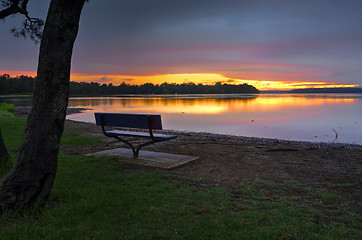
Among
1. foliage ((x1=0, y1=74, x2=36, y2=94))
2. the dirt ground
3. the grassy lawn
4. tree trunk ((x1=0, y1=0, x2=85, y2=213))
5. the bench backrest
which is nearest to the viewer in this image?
the grassy lawn

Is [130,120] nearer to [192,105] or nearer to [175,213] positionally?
[175,213]

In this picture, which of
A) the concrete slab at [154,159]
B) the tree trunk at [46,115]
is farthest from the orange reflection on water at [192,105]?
the tree trunk at [46,115]

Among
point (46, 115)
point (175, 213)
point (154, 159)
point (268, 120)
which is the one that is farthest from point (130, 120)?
point (268, 120)

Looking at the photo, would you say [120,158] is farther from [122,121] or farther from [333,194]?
[333,194]

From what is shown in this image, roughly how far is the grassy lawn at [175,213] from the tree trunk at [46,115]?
0.35 meters

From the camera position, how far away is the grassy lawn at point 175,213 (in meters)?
3.18

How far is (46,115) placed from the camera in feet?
12.2

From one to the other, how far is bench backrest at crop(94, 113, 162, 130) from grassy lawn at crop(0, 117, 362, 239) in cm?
146

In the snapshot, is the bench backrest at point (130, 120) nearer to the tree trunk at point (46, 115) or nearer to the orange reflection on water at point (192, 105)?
the tree trunk at point (46, 115)

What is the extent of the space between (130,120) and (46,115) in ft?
9.84

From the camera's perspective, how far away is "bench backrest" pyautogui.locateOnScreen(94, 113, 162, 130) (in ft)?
20.5

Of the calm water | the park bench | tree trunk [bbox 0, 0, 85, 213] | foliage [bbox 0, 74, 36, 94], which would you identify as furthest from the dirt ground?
foliage [bbox 0, 74, 36, 94]

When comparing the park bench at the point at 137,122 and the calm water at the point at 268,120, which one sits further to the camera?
the calm water at the point at 268,120

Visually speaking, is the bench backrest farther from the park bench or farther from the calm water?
the calm water
